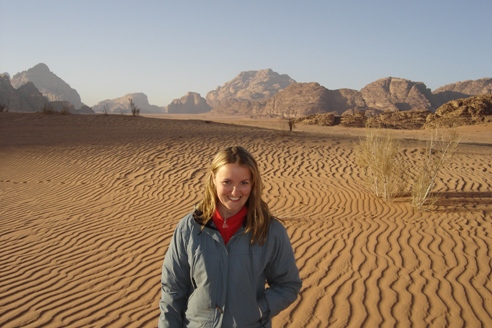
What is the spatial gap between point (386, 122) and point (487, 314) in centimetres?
3160

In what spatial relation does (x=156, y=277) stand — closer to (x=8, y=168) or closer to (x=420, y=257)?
(x=420, y=257)

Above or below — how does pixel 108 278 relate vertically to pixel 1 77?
below

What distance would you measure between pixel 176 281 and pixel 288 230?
14.6 feet

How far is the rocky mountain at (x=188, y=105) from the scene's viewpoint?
434ft

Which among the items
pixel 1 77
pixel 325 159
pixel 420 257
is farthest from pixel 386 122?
pixel 1 77

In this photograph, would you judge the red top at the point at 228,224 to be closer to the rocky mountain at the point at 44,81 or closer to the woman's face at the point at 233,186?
the woman's face at the point at 233,186

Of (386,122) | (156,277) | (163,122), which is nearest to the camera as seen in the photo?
(156,277)

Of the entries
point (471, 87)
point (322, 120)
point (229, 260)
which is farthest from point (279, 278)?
point (471, 87)

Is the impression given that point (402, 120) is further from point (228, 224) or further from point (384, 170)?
point (228, 224)

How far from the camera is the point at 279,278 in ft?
6.18

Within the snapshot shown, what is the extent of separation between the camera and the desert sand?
153 inches

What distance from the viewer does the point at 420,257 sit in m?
5.02

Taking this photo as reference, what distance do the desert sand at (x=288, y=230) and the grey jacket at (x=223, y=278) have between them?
6.42ft

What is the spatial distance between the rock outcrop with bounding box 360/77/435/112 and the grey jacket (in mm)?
76951
